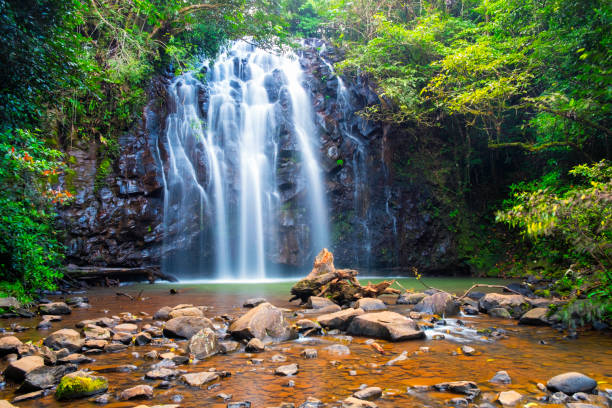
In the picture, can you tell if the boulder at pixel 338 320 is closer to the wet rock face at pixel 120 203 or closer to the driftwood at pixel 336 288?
the driftwood at pixel 336 288

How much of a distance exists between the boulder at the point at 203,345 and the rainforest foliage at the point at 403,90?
435 cm

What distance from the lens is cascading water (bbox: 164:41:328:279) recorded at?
14352mm

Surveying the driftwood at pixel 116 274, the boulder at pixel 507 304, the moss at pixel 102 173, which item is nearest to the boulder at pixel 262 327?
the boulder at pixel 507 304

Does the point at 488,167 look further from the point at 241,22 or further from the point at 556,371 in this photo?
the point at 556,371

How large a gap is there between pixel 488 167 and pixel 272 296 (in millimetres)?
14745

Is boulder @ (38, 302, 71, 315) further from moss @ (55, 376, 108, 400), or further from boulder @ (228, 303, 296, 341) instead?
moss @ (55, 376, 108, 400)

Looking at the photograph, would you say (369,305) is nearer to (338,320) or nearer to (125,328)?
(338,320)

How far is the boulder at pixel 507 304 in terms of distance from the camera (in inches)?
243

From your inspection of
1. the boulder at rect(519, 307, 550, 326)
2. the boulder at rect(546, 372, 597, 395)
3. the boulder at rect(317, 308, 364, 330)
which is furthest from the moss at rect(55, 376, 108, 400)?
the boulder at rect(519, 307, 550, 326)

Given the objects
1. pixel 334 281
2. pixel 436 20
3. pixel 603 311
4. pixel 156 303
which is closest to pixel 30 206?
pixel 156 303

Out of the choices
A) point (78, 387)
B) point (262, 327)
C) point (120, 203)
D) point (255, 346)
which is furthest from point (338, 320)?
point (120, 203)

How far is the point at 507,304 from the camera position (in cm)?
633

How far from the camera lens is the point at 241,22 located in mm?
14180

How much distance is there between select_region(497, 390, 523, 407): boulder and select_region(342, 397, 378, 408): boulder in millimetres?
988
